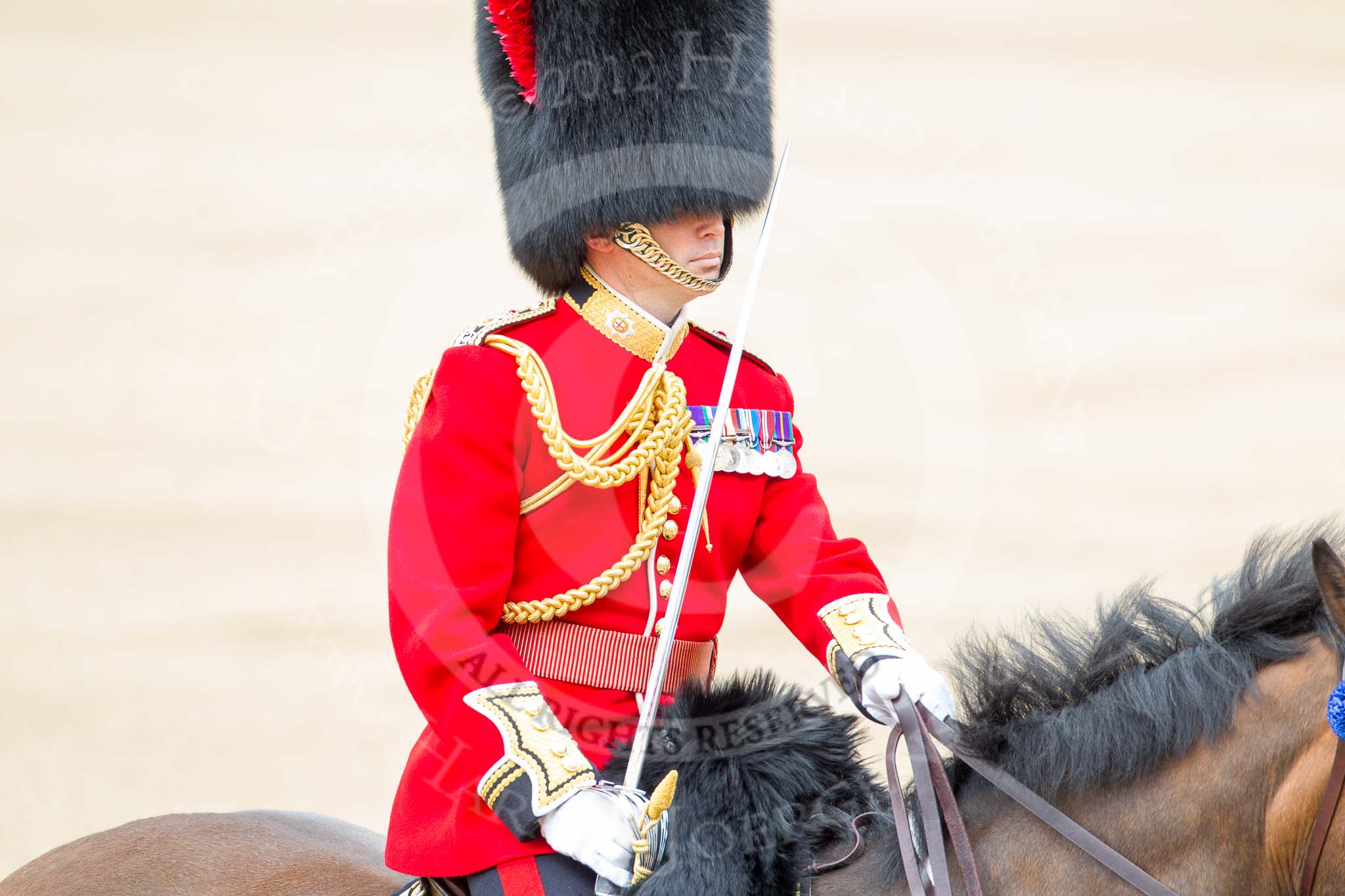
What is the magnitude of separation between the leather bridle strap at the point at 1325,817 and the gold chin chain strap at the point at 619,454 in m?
0.75

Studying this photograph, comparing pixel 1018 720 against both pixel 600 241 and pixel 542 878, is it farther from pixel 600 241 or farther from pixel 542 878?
pixel 600 241

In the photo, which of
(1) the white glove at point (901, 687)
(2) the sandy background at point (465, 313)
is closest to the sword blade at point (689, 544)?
(1) the white glove at point (901, 687)

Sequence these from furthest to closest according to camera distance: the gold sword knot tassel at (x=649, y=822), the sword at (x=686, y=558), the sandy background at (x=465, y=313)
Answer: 1. the sandy background at (x=465, y=313)
2. the sword at (x=686, y=558)
3. the gold sword knot tassel at (x=649, y=822)

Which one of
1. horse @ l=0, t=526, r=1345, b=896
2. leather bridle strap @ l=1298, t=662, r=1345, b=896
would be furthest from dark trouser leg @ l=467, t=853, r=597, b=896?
leather bridle strap @ l=1298, t=662, r=1345, b=896

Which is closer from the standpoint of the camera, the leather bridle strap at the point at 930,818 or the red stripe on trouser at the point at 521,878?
the leather bridle strap at the point at 930,818

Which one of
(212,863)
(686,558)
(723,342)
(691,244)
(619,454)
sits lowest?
(212,863)

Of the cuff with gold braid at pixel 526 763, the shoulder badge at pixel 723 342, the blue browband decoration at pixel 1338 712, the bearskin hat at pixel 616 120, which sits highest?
the bearskin hat at pixel 616 120

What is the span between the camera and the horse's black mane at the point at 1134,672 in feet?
3.86

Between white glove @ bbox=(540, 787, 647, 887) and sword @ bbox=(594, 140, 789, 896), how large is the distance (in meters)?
0.04

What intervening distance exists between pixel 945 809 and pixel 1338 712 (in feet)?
1.28

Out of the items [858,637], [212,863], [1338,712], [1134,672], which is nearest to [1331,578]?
[1338,712]

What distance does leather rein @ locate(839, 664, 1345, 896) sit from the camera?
1179mm

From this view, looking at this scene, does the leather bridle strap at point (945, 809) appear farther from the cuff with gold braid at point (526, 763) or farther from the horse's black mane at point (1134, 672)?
the cuff with gold braid at point (526, 763)

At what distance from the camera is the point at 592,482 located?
4.95ft
